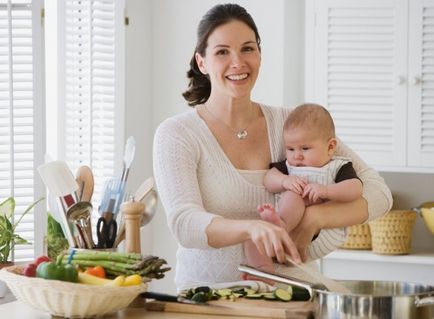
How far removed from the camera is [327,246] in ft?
10.6

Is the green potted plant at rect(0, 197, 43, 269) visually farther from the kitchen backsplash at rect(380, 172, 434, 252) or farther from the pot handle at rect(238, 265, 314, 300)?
the kitchen backsplash at rect(380, 172, 434, 252)

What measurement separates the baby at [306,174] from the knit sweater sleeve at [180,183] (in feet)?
0.72

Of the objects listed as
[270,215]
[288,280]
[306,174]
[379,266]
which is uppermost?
[306,174]

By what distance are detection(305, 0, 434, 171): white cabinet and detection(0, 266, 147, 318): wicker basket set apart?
2649 mm

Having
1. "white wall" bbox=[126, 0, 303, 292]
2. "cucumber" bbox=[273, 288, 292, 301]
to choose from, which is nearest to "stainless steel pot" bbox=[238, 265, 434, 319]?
"cucumber" bbox=[273, 288, 292, 301]

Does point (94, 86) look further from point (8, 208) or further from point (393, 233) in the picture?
point (393, 233)

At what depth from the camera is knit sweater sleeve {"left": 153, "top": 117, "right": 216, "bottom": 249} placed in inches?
117

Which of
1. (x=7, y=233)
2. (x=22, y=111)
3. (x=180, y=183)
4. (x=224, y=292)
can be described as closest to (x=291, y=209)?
(x=180, y=183)

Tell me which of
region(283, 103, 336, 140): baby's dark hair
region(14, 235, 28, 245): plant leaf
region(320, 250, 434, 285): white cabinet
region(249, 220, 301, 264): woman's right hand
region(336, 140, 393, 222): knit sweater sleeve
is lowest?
region(320, 250, 434, 285): white cabinet

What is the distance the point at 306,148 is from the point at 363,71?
187 centimetres

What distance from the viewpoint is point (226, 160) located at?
10.6 ft

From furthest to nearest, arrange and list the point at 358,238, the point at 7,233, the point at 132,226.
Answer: the point at 358,238 < the point at 7,233 < the point at 132,226

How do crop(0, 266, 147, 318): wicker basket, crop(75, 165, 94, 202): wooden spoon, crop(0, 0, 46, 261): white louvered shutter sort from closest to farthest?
crop(0, 266, 147, 318): wicker basket < crop(75, 165, 94, 202): wooden spoon < crop(0, 0, 46, 261): white louvered shutter

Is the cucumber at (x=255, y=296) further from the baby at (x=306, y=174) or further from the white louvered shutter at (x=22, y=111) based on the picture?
the white louvered shutter at (x=22, y=111)
